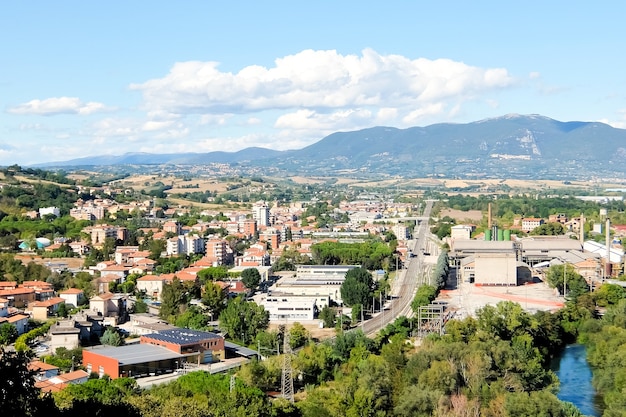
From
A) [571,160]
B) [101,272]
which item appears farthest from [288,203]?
[571,160]

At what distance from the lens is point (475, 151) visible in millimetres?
123188

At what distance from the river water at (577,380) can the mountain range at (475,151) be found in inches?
3216

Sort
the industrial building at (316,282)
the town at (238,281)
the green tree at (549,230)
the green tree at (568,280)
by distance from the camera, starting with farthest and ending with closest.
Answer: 1. the green tree at (549,230)
2. the industrial building at (316,282)
3. the green tree at (568,280)
4. the town at (238,281)

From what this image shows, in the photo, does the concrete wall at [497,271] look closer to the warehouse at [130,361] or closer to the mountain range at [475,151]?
the warehouse at [130,361]

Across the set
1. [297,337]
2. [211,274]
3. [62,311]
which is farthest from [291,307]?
[62,311]

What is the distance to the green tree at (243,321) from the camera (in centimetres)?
1481

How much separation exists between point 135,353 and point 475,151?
375 ft

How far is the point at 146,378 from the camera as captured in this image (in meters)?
12.0

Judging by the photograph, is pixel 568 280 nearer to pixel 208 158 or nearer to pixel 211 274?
pixel 211 274

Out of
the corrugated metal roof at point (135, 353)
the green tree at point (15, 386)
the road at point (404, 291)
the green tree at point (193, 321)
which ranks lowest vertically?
the road at point (404, 291)

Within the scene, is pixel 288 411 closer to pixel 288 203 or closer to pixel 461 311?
pixel 461 311

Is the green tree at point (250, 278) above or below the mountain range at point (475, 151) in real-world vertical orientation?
below

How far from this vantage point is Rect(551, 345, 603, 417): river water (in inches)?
433

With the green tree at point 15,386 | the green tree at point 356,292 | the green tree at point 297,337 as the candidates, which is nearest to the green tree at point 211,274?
the green tree at point 356,292
